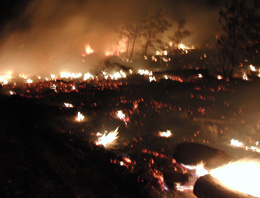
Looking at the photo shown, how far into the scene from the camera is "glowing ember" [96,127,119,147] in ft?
28.6

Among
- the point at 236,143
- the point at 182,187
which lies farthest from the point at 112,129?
the point at 236,143

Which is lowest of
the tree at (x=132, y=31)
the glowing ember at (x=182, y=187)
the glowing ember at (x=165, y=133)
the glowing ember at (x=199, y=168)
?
the glowing ember at (x=182, y=187)

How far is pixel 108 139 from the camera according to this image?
920cm

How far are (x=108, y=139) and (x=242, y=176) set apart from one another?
→ 5.26m

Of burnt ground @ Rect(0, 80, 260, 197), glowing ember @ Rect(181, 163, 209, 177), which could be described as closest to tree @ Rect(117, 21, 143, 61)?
burnt ground @ Rect(0, 80, 260, 197)

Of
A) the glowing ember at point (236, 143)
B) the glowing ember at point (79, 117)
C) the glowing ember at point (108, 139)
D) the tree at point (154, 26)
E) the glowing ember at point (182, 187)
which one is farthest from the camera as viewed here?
the tree at point (154, 26)

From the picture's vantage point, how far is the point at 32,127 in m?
6.21

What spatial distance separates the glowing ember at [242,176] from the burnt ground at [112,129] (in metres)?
1.11

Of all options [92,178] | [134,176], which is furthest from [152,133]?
[92,178]

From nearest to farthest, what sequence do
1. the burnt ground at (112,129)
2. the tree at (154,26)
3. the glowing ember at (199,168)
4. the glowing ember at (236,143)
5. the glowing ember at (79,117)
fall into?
the burnt ground at (112,129) < the glowing ember at (199,168) < the glowing ember at (236,143) < the glowing ember at (79,117) < the tree at (154,26)

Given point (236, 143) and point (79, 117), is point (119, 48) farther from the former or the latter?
point (236, 143)

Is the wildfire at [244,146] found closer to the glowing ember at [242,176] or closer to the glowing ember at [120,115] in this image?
the glowing ember at [242,176]

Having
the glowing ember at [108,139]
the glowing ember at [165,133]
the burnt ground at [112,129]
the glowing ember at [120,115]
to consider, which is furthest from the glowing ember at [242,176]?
the glowing ember at [120,115]

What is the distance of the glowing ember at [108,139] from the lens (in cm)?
872
